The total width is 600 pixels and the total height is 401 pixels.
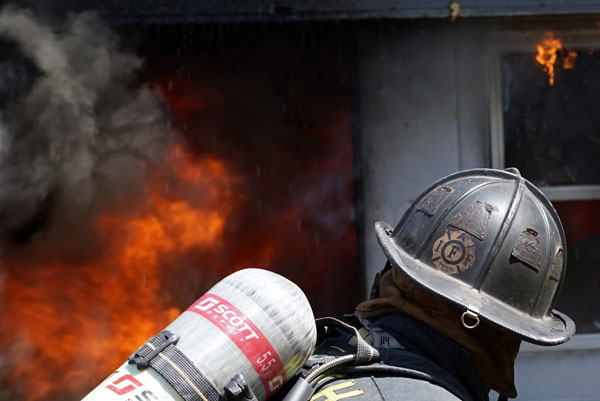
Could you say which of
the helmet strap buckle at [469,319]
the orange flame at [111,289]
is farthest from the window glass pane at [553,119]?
the helmet strap buckle at [469,319]

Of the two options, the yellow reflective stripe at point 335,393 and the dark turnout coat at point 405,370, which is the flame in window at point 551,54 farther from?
the yellow reflective stripe at point 335,393

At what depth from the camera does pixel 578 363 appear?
17.2ft

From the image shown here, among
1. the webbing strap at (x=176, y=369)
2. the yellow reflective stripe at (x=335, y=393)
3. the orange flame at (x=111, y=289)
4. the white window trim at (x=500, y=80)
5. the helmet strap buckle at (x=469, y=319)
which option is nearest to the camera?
the webbing strap at (x=176, y=369)

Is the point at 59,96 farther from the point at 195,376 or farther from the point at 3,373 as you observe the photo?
the point at 195,376

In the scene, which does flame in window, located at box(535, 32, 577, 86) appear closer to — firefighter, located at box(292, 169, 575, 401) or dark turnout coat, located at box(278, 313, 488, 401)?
firefighter, located at box(292, 169, 575, 401)

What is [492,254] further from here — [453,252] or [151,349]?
[151,349]

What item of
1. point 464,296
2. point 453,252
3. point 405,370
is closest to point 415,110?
point 453,252

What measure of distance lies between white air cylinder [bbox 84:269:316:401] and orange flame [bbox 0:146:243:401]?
139 inches

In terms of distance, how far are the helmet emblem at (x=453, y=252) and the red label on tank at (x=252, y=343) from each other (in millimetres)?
829

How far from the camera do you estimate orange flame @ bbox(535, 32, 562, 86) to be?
5.30 meters

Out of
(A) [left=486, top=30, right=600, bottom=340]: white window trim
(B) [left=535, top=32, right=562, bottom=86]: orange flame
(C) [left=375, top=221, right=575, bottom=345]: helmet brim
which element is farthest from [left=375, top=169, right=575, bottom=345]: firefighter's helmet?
(B) [left=535, top=32, right=562, bottom=86]: orange flame

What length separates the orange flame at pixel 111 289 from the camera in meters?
5.14

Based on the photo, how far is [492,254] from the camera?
2.27 m

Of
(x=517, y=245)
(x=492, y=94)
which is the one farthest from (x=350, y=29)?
(x=517, y=245)
